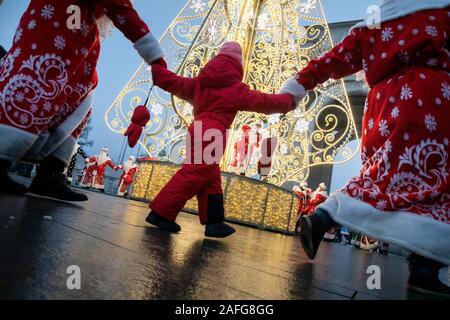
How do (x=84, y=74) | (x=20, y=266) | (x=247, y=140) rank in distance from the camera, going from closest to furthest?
(x=20, y=266) < (x=84, y=74) < (x=247, y=140)

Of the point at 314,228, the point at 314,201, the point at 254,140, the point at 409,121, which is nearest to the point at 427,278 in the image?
the point at 314,228

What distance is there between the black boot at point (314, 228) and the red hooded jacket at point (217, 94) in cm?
58

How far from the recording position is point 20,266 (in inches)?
16.8

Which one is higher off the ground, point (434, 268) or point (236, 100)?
point (236, 100)

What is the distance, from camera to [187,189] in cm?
138

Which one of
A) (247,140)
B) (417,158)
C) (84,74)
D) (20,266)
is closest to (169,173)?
(247,140)

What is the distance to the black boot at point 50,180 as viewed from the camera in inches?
61.3

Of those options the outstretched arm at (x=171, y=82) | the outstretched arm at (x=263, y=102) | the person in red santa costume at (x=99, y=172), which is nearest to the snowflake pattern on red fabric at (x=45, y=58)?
the outstretched arm at (x=171, y=82)

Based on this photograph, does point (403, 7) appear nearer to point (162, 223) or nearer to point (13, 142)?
point (162, 223)

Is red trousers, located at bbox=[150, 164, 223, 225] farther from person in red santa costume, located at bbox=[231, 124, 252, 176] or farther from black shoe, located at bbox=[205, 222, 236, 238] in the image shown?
person in red santa costume, located at bbox=[231, 124, 252, 176]

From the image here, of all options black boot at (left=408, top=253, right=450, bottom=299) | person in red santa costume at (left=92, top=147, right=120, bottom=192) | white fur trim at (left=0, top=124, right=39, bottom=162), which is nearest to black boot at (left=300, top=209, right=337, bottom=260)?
black boot at (left=408, top=253, right=450, bottom=299)
